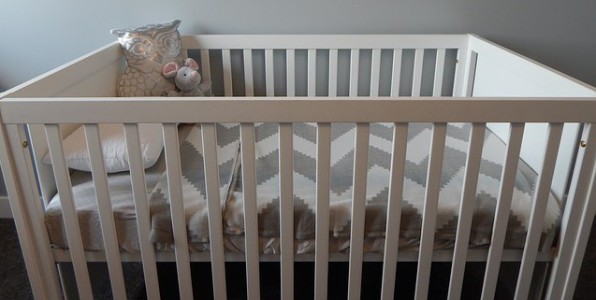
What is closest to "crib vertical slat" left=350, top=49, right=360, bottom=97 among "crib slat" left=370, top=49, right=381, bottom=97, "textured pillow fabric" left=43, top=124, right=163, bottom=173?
"crib slat" left=370, top=49, right=381, bottom=97

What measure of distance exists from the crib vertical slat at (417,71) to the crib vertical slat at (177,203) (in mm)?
1153

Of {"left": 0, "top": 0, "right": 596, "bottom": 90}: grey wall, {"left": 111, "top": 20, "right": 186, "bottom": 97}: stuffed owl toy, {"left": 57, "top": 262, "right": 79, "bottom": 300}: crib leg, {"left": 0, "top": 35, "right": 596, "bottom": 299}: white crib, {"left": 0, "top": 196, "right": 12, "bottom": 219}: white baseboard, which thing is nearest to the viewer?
{"left": 0, "top": 35, "right": 596, "bottom": 299}: white crib

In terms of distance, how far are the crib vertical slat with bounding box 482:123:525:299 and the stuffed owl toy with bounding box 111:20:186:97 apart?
1.19m

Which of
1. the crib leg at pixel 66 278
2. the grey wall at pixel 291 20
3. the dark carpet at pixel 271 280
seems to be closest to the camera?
the crib leg at pixel 66 278

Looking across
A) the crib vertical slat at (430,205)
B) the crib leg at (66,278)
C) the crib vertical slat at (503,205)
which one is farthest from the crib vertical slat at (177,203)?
the crib vertical slat at (503,205)

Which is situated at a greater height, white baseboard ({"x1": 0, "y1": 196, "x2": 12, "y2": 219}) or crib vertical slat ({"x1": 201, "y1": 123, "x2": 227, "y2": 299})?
crib vertical slat ({"x1": 201, "y1": 123, "x2": 227, "y2": 299})

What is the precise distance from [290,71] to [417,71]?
502 mm

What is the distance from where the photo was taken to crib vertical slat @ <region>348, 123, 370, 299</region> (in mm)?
994

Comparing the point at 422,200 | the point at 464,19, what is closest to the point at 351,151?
the point at 422,200

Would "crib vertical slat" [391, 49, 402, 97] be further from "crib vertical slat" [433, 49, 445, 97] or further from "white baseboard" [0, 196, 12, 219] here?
"white baseboard" [0, 196, 12, 219]

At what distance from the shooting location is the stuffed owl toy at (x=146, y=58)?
5.52 ft

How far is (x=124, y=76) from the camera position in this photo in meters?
1.69

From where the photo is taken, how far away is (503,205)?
3.51 feet

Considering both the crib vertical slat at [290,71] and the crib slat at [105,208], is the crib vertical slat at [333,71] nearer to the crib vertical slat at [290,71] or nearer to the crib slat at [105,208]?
the crib vertical slat at [290,71]
